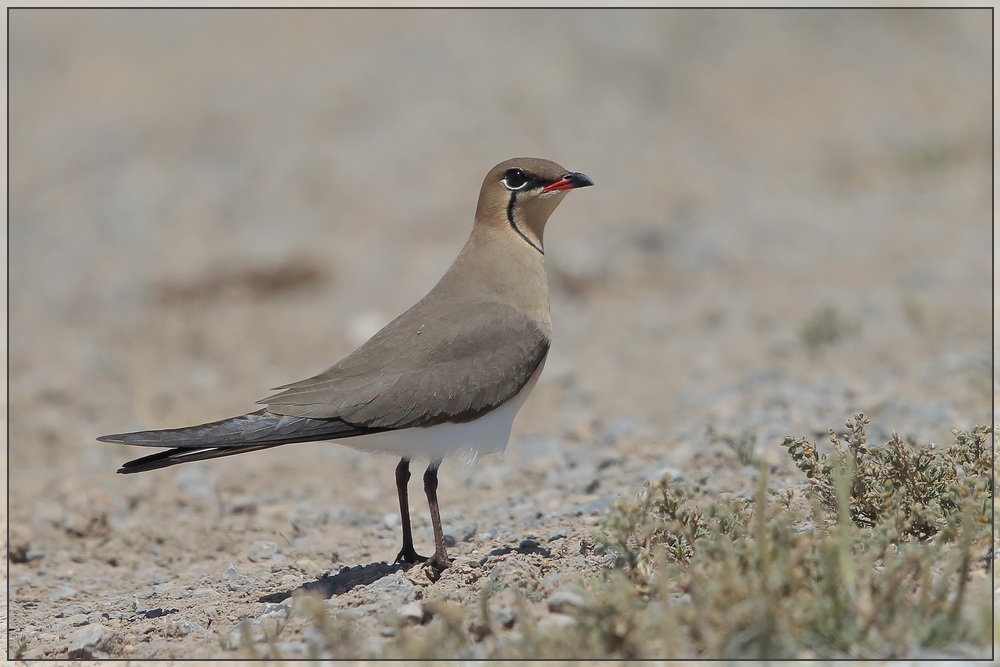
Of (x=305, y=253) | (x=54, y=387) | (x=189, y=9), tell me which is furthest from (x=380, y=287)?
(x=189, y=9)

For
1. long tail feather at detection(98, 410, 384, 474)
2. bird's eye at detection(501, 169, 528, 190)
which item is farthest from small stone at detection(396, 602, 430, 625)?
bird's eye at detection(501, 169, 528, 190)

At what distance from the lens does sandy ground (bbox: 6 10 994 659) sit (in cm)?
567

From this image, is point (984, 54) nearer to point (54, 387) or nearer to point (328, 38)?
point (328, 38)

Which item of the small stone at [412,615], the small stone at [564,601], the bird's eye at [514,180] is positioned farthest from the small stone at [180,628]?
the bird's eye at [514,180]

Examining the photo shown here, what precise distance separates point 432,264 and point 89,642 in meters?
7.52

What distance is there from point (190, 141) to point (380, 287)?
5133mm

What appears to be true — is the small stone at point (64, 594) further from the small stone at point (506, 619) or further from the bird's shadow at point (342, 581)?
the small stone at point (506, 619)

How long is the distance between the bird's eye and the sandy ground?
167cm

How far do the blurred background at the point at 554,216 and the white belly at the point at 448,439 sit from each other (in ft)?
5.80

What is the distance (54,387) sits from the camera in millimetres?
9141

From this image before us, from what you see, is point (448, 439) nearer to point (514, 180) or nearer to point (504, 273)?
point (504, 273)

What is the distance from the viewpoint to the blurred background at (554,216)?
27.3 feet

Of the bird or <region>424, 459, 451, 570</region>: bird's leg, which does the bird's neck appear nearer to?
the bird

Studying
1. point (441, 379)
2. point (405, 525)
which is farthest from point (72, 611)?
point (441, 379)
